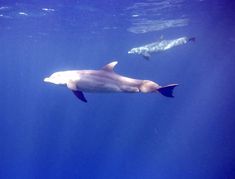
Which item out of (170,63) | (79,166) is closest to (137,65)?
(170,63)

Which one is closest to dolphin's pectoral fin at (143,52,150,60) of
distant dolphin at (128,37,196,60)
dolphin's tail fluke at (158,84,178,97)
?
distant dolphin at (128,37,196,60)

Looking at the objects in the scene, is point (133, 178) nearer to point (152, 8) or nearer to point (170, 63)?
point (152, 8)

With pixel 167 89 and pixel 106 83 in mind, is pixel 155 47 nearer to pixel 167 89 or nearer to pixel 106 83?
pixel 106 83

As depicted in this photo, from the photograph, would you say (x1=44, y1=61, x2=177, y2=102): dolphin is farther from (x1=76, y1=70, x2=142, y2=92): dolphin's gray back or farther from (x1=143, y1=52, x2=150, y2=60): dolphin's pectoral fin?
(x1=143, y1=52, x2=150, y2=60): dolphin's pectoral fin

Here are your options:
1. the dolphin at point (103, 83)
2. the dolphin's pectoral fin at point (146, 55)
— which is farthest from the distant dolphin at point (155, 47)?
the dolphin at point (103, 83)

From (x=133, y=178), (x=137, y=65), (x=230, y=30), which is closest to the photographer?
(x=230, y=30)

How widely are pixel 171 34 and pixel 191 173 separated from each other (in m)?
17.3

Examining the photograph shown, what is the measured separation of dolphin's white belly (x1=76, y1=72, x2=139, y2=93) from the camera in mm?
10586

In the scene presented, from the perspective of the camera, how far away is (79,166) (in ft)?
150

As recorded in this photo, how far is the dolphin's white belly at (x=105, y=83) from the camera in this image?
10.6m

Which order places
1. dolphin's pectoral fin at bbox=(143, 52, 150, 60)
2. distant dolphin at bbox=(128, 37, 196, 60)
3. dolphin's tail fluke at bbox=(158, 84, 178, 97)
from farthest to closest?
distant dolphin at bbox=(128, 37, 196, 60), dolphin's pectoral fin at bbox=(143, 52, 150, 60), dolphin's tail fluke at bbox=(158, 84, 178, 97)

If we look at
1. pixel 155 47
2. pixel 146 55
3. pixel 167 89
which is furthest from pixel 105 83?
pixel 155 47

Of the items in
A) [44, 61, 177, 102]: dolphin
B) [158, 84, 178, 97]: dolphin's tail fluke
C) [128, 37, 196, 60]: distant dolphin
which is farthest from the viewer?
[128, 37, 196, 60]: distant dolphin

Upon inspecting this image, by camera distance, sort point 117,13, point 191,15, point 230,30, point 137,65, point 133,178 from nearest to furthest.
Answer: point 117,13 < point 191,15 < point 230,30 < point 133,178 < point 137,65
